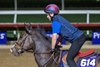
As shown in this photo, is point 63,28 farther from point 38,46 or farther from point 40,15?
point 40,15

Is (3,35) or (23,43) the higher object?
(23,43)

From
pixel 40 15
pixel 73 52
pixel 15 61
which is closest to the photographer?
pixel 73 52

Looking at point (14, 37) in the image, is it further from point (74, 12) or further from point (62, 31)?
point (62, 31)

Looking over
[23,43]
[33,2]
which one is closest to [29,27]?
[23,43]

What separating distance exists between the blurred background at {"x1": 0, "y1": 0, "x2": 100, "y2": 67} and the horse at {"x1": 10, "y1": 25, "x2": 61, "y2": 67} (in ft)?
30.0

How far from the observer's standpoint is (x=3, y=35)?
55.2ft

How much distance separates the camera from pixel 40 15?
1720 cm

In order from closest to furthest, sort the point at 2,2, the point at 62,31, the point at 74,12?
the point at 62,31
the point at 74,12
the point at 2,2

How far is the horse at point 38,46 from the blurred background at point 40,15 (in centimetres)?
915

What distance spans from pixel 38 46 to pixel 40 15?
34.2 feet

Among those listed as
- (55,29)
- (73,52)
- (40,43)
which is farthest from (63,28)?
(40,43)

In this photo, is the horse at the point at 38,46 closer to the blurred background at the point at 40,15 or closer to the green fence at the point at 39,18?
the blurred background at the point at 40,15

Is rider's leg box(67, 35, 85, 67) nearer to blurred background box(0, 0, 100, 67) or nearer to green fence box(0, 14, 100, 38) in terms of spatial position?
blurred background box(0, 0, 100, 67)

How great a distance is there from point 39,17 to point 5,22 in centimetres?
159
